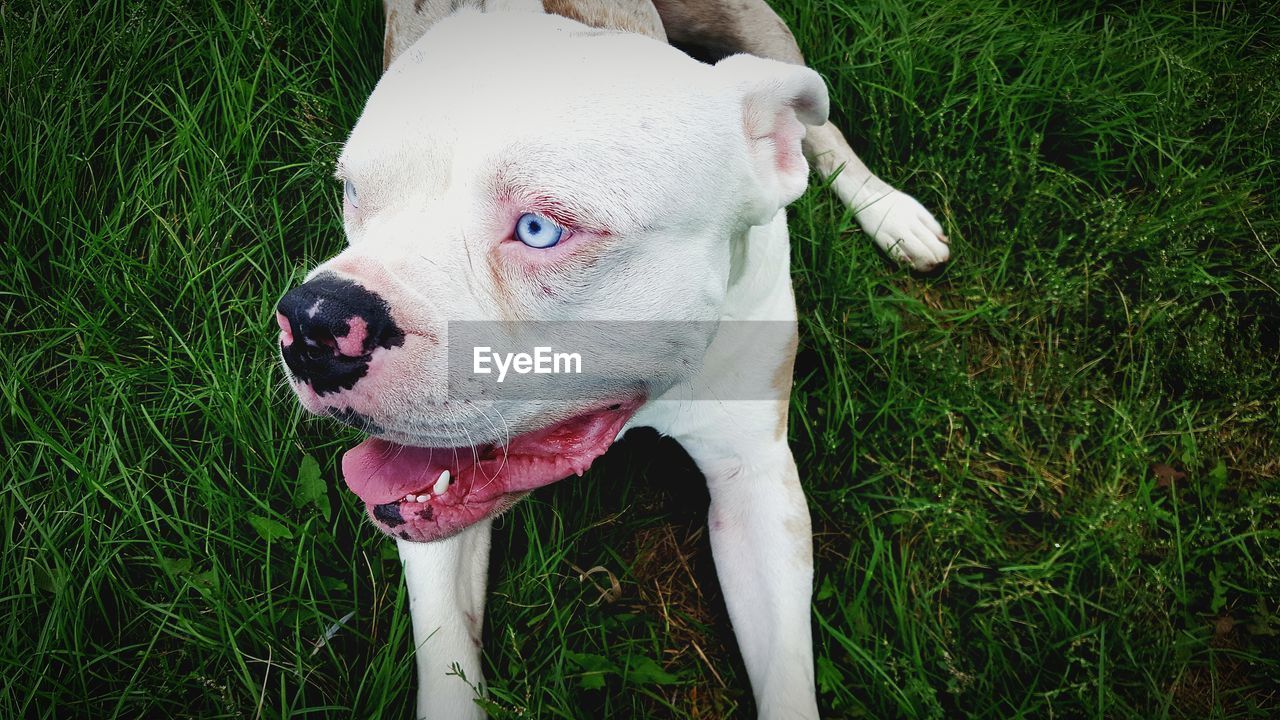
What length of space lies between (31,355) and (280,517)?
976 millimetres

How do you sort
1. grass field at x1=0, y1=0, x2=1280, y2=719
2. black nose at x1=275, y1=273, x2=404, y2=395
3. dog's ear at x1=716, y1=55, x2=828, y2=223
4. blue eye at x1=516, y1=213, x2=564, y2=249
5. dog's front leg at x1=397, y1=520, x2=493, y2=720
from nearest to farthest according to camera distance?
black nose at x1=275, y1=273, x2=404, y2=395 → blue eye at x1=516, y1=213, x2=564, y2=249 → dog's ear at x1=716, y1=55, x2=828, y2=223 → dog's front leg at x1=397, y1=520, x2=493, y2=720 → grass field at x1=0, y1=0, x2=1280, y2=719

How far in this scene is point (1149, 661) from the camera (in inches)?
89.6

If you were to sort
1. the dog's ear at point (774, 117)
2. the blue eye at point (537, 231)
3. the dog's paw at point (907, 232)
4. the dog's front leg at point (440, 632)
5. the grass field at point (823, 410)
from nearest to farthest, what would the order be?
the blue eye at point (537, 231)
the dog's ear at point (774, 117)
the dog's front leg at point (440, 632)
the grass field at point (823, 410)
the dog's paw at point (907, 232)

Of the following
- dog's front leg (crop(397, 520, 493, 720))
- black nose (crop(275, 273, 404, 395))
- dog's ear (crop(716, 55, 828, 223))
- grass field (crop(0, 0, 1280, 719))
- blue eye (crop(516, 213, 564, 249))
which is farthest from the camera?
grass field (crop(0, 0, 1280, 719))

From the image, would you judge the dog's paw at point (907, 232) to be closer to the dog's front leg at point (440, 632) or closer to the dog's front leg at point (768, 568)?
the dog's front leg at point (768, 568)

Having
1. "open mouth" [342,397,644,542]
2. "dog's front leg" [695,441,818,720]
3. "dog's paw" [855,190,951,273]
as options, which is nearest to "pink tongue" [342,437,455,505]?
"open mouth" [342,397,644,542]

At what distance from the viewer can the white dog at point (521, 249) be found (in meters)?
1.47

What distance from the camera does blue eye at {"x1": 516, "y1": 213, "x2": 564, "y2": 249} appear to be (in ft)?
4.99

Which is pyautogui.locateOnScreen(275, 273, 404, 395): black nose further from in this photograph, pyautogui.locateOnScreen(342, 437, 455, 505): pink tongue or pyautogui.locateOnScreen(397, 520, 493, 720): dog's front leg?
pyautogui.locateOnScreen(397, 520, 493, 720): dog's front leg

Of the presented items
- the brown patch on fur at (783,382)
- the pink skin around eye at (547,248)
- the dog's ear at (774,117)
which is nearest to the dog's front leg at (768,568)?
the brown patch on fur at (783,382)

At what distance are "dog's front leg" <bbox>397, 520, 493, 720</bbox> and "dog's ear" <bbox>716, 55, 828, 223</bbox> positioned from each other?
1.07 m

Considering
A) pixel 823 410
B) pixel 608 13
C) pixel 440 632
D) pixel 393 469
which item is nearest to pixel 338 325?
pixel 393 469

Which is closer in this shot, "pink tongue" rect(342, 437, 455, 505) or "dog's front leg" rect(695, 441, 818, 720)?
"pink tongue" rect(342, 437, 455, 505)

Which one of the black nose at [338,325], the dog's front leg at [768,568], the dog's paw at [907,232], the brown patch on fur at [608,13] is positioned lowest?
the dog's front leg at [768,568]
